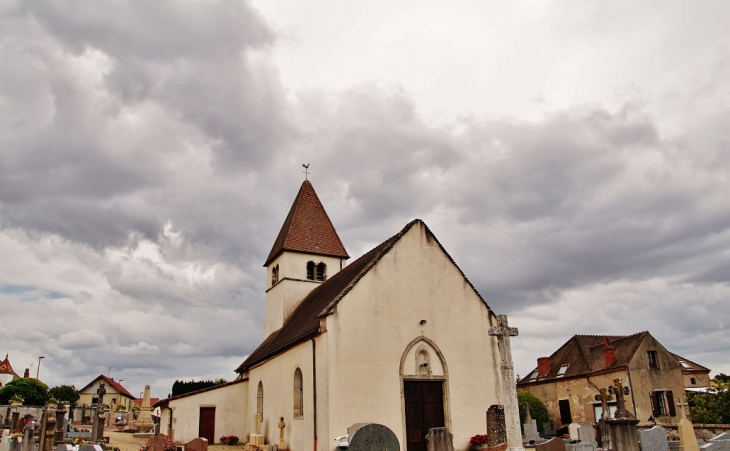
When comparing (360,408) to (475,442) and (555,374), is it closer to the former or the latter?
(475,442)

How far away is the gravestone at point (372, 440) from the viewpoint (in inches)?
426

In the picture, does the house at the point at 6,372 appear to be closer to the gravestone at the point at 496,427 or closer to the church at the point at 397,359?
the church at the point at 397,359

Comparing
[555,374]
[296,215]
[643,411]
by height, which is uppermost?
[296,215]

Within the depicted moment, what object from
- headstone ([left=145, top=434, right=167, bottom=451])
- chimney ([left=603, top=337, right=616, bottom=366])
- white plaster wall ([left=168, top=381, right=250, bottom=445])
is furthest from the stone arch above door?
chimney ([left=603, top=337, right=616, bottom=366])

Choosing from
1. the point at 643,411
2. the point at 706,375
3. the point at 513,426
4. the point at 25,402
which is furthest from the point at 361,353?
the point at 25,402

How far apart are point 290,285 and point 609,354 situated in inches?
901

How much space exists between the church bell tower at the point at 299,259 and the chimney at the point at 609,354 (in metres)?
20.0

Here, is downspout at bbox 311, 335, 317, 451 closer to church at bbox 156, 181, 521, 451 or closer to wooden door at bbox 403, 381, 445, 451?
church at bbox 156, 181, 521, 451

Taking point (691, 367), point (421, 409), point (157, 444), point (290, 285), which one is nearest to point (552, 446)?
point (421, 409)

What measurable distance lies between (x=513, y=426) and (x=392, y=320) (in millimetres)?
6018

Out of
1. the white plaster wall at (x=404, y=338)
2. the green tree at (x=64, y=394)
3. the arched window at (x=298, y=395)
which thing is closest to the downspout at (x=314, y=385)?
the white plaster wall at (x=404, y=338)

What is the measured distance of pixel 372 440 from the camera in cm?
1089

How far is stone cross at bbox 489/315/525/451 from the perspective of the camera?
45.1 ft

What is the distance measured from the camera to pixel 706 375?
1674 inches
